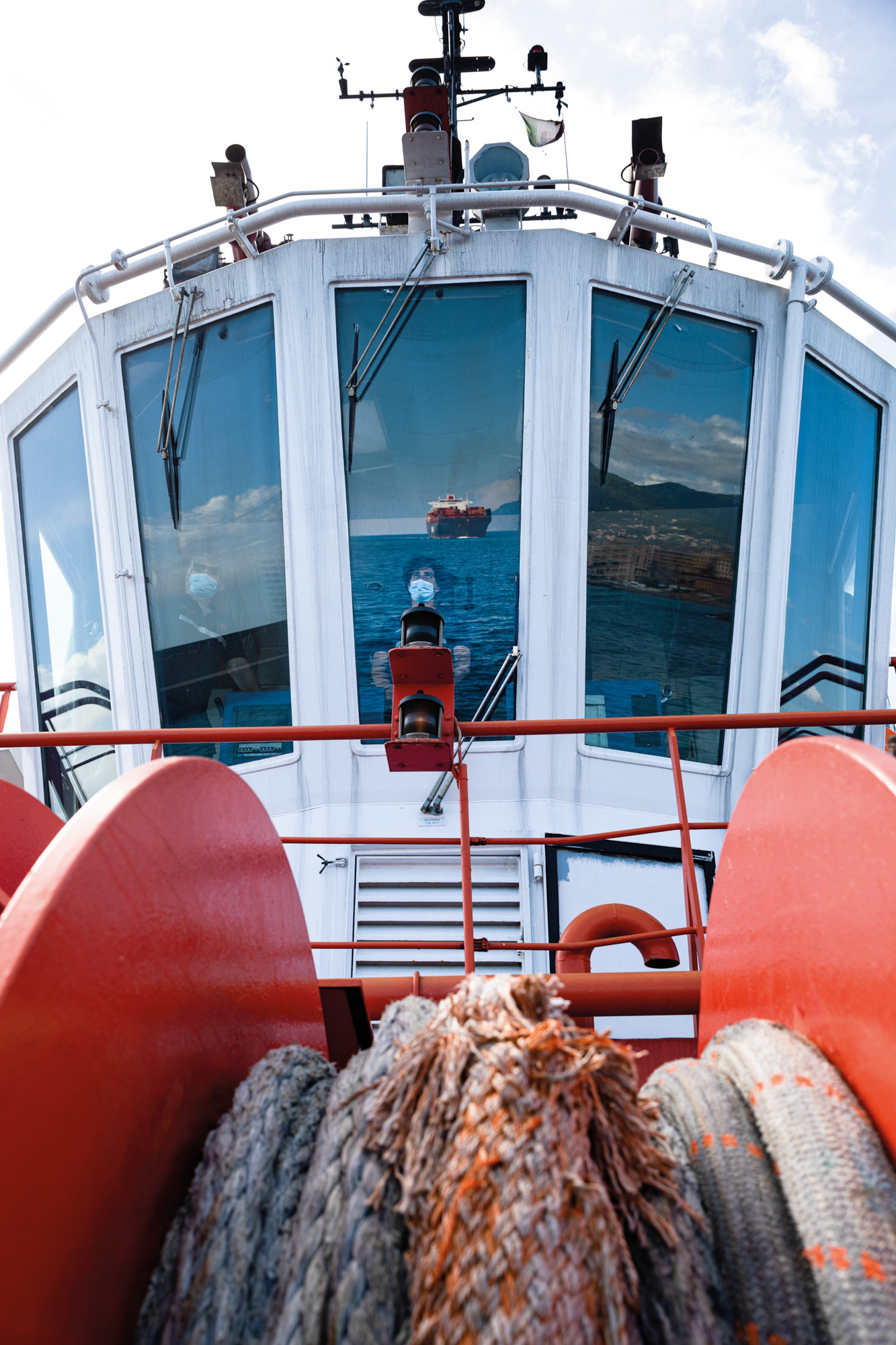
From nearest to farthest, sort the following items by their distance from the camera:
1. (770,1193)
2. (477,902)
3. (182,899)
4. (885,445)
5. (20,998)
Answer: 1. (20,998)
2. (770,1193)
3. (182,899)
4. (477,902)
5. (885,445)

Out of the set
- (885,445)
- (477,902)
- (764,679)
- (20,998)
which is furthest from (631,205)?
(20,998)

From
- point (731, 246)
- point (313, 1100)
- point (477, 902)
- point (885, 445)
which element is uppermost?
point (731, 246)

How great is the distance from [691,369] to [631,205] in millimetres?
1025

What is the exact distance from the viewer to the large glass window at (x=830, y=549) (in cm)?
561

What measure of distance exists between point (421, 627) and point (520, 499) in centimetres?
234

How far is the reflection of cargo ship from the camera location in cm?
532

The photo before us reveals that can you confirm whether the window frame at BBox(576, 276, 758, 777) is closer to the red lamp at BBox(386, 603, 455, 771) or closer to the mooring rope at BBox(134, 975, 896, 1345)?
the red lamp at BBox(386, 603, 455, 771)

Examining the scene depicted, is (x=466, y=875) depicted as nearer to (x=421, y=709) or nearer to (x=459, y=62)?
(x=421, y=709)

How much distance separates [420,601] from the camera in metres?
5.30

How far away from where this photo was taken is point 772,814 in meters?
1.59

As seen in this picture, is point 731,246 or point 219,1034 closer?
point 219,1034

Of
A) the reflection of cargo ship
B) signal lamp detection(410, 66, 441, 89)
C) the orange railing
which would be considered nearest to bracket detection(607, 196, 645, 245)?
the reflection of cargo ship

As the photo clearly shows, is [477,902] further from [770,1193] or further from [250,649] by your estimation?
[770,1193]

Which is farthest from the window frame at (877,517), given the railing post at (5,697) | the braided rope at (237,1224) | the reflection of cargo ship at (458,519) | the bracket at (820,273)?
the railing post at (5,697)
